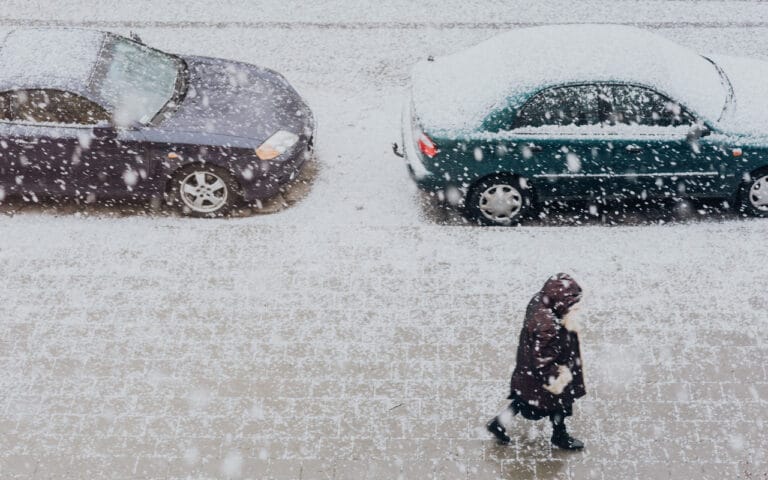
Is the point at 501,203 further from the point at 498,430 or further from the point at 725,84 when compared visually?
the point at 498,430

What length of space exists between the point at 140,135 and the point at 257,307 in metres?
2.17

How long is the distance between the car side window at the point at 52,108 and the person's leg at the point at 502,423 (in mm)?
4679

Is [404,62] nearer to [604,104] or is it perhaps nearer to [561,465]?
[604,104]

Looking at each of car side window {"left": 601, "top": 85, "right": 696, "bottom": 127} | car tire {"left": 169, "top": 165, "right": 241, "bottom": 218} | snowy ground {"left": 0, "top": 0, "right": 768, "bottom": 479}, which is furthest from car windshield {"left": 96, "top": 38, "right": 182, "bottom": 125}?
car side window {"left": 601, "top": 85, "right": 696, "bottom": 127}

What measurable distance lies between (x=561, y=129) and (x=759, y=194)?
84.5 inches

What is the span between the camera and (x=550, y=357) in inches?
206

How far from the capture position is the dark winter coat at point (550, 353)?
5137 mm

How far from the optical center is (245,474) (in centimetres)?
572

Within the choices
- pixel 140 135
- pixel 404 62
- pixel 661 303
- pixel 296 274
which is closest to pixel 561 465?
pixel 661 303

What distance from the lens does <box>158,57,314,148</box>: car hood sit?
26.1 ft

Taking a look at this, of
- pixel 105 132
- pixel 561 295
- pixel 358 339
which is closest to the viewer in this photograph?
pixel 561 295

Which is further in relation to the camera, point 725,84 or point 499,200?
point 725,84

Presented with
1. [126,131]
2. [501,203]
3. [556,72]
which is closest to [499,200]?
[501,203]

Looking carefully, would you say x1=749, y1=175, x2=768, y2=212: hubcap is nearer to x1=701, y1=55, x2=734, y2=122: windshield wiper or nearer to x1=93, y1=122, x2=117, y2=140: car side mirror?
x1=701, y1=55, x2=734, y2=122: windshield wiper
